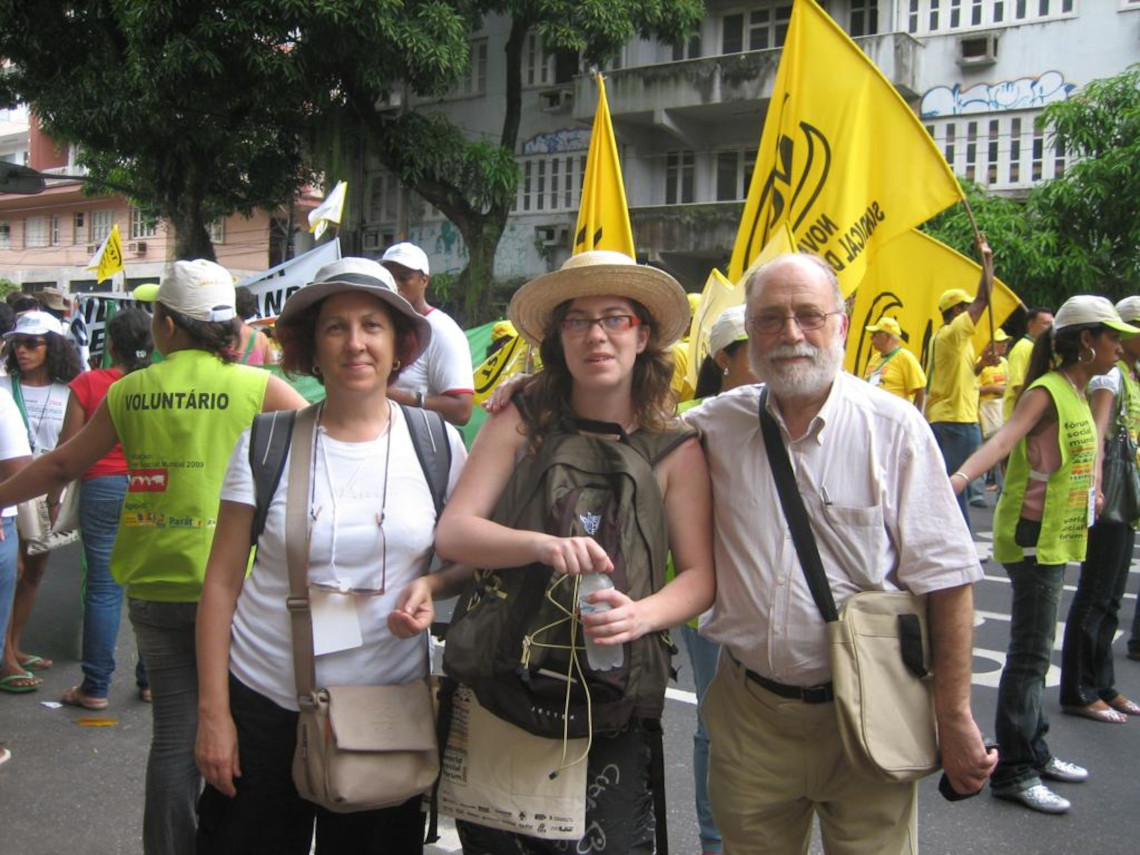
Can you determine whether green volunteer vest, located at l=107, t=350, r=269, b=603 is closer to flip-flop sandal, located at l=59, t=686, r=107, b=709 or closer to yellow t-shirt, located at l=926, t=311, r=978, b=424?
flip-flop sandal, located at l=59, t=686, r=107, b=709

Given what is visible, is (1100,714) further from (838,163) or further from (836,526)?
(836,526)

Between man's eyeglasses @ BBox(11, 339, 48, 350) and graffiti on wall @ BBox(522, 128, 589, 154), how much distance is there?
74.2 ft

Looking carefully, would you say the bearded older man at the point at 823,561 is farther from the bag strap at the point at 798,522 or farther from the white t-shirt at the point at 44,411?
the white t-shirt at the point at 44,411

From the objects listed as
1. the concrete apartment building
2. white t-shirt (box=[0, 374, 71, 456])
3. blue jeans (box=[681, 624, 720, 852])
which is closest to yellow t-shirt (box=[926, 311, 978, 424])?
blue jeans (box=[681, 624, 720, 852])

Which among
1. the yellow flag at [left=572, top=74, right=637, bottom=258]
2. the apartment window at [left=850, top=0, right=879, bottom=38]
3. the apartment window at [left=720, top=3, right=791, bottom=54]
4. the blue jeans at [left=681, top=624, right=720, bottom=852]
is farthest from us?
the apartment window at [left=720, top=3, right=791, bottom=54]

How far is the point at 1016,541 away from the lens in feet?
14.2

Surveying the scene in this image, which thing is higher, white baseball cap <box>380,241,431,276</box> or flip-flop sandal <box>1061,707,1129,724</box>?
white baseball cap <box>380,241,431,276</box>

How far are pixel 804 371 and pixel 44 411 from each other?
193 inches

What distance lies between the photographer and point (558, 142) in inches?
1101

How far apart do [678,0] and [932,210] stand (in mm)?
18040

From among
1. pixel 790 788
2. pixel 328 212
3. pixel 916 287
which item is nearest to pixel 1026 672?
pixel 790 788

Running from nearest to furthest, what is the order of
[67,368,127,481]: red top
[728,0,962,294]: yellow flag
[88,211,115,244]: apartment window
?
[67,368,127,481]: red top, [728,0,962,294]: yellow flag, [88,211,115,244]: apartment window

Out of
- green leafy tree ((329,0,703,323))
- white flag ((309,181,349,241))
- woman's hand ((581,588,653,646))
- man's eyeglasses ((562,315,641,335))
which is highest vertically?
green leafy tree ((329,0,703,323))

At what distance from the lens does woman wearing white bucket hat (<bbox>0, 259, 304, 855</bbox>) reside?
310 centimetres
